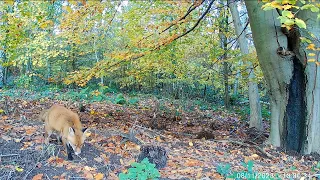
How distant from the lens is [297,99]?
619cm

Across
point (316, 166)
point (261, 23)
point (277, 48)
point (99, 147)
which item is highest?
point (261, 23)

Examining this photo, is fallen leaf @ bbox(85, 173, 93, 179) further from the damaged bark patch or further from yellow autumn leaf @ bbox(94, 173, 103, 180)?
the damaged bark patch

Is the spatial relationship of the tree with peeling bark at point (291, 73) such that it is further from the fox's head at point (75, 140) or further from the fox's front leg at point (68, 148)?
the fox's front leg at point (68, 148)

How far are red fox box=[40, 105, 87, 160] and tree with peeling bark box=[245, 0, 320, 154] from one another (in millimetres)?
4567

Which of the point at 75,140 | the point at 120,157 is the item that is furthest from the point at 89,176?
the point at 120,157

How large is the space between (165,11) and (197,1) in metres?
1.92

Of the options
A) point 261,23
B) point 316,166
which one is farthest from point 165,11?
point 316,166

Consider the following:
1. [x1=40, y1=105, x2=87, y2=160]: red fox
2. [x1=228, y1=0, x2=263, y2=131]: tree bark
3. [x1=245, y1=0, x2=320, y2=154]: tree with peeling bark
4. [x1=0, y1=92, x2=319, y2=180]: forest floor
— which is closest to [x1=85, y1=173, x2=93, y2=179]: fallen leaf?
[x1=0, y1=92, x2=319, y2=180]: forest floor

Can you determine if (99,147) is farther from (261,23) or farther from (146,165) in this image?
(261,23)

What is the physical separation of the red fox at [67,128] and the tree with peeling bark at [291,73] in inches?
180

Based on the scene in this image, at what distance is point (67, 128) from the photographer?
14.8 feet

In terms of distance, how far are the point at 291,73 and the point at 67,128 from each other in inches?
204

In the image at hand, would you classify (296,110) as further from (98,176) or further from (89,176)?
(89,176)

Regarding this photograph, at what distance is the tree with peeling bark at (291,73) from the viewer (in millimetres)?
5945
